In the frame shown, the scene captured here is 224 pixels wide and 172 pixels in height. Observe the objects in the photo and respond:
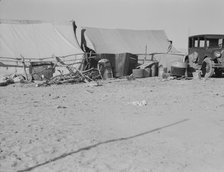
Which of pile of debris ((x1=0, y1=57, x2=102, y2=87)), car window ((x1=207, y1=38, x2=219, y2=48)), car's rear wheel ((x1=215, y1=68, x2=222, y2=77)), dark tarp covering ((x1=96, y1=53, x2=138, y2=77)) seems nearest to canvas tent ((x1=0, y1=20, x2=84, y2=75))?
dark tarp covering ((x1=96, y1=53, x2=138, y2=77))

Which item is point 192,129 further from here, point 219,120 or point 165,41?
point 165,41

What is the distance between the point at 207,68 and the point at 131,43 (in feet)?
33.0

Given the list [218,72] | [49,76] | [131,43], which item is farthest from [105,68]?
[131,43]

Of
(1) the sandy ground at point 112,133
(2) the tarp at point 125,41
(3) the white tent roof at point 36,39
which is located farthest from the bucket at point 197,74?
(2) the tarp at point 125,41

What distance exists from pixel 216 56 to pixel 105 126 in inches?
449

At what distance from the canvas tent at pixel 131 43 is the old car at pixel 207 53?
13.5 ft

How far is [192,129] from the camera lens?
7418mm

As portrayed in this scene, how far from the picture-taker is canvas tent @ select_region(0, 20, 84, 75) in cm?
2075

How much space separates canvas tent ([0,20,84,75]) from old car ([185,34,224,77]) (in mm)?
5534

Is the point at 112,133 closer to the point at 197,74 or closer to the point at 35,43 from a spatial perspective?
the point at 197,74

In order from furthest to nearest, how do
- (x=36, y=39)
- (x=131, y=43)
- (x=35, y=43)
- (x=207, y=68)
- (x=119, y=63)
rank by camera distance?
(x=131, y=43) < (x=36, y=39) < (x=35, y=43) < (x=119, y=63) < (x=207, y=68)

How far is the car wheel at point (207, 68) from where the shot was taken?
57.7 feet

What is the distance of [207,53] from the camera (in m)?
18.1

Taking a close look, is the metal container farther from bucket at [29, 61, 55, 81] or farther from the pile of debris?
bucket at [29, 61, 55, 81]
